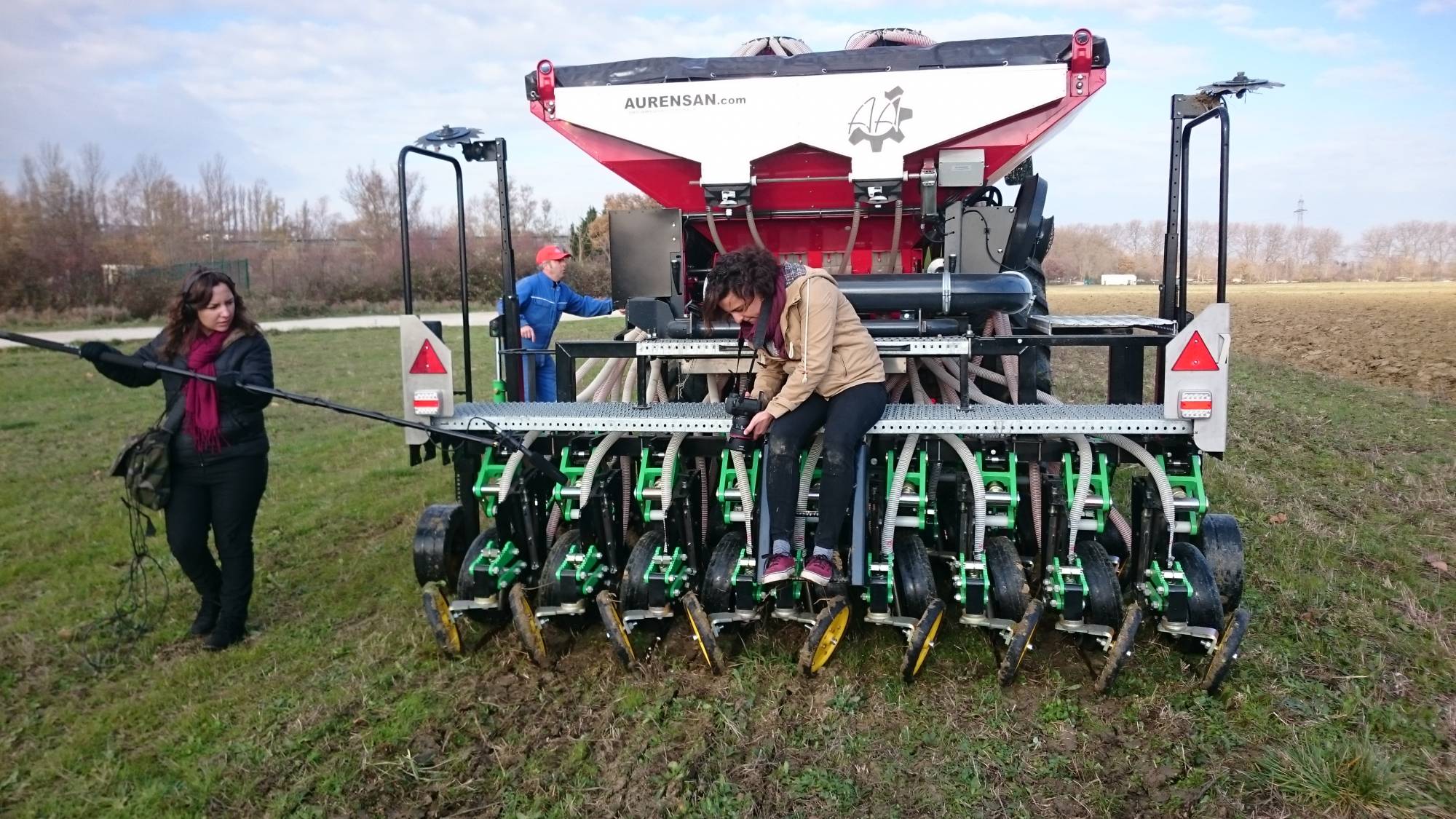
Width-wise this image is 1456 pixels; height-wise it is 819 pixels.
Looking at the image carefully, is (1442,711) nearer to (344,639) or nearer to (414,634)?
(414,634)

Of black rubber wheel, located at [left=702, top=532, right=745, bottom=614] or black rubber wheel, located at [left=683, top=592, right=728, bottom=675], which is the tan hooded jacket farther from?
black rubber wheel, located at [left=683, top=592, right=728, bottom=675]

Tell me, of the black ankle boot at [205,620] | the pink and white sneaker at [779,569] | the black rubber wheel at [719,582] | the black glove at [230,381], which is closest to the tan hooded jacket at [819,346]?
the pink and white sneaker at [779,569]

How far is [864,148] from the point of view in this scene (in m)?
4.78

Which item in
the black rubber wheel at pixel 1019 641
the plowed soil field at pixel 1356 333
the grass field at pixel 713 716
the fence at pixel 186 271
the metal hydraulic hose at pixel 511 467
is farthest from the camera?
the fence at pixel 186 271

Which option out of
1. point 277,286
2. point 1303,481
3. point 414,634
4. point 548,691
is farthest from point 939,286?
point 277,286

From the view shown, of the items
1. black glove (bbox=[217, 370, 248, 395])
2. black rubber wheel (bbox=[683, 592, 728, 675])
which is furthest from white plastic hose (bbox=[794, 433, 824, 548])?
black glove (bbox=[217, 370, 248, 395])

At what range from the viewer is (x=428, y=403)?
4.29 metres

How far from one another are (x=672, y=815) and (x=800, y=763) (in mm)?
497

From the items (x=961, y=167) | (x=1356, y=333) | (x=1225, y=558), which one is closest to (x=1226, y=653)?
(x=1225, y=558)

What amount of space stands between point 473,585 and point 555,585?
0.37m

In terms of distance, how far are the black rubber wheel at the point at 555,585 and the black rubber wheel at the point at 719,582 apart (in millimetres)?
557

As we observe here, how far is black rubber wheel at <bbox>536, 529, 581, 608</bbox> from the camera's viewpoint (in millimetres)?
4215

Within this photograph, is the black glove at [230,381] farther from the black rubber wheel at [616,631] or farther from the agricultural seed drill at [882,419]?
the black rubber wheel at [616,631]

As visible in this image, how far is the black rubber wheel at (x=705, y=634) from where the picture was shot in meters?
3.91
